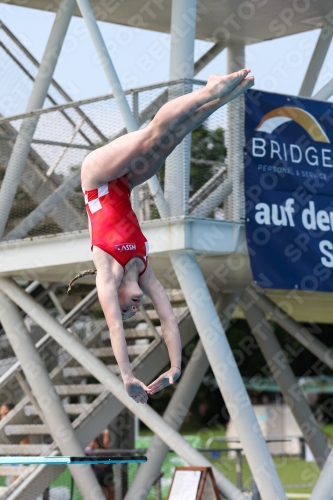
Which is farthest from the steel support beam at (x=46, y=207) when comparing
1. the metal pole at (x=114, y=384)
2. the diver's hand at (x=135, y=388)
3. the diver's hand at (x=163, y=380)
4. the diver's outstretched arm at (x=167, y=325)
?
the diver's hand at (x=135, y=388)

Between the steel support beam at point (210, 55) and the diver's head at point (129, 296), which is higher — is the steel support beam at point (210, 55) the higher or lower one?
the higher one

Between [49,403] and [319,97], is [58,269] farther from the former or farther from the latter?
[319,97]

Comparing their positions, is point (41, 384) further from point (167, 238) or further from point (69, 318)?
point (167, 238)

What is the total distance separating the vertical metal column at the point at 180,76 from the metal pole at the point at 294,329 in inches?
175

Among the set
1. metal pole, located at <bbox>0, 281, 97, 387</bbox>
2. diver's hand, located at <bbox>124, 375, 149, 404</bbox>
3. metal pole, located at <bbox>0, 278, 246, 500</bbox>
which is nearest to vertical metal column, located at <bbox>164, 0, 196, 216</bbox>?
metal pole, located at <bbox>0, 278, 246, 500</bbox>

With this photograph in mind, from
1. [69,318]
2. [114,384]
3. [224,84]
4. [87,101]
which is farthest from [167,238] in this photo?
[224,84]

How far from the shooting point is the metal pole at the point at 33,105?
47.2 feet

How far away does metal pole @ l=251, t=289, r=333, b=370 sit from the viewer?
16031 millimetres

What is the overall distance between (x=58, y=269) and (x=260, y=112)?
12.3ft

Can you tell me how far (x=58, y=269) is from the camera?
47.2 ft

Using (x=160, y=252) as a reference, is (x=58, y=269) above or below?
above

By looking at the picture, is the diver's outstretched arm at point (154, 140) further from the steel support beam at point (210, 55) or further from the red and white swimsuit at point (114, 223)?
the steel support beam at point (210, 55)

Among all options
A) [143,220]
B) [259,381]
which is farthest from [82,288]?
[259,381]

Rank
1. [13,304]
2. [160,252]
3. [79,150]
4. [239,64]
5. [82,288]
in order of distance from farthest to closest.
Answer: [82,288] < [239,64] < [13,304] < [79,150] < [160,252]
